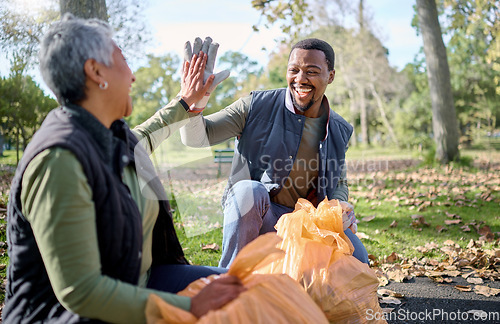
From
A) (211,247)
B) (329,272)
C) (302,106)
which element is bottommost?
(211,247)

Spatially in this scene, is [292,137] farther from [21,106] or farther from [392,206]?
[21,106]

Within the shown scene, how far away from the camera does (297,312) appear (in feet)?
4.59

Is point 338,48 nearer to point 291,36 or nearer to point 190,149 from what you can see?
point 291,36

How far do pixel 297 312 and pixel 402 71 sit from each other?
35.3 m

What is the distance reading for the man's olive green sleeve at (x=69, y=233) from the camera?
121 cm

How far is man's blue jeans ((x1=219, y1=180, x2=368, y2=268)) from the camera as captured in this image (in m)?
2.54

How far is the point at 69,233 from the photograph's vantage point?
1.21 m

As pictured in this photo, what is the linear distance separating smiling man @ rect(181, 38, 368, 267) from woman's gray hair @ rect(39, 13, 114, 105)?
1.52 meters

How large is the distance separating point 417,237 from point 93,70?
14.8ft

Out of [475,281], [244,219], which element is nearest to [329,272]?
[244,219]

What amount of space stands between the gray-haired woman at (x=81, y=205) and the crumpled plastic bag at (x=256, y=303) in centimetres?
5

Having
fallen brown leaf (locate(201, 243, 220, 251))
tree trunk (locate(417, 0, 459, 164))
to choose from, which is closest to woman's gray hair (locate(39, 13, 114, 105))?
fallen brown leaf (locate(201, 243, 220, 251))

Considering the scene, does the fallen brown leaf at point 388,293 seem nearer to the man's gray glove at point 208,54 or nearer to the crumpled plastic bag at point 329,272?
the crumpled plastic bag at point 329,272

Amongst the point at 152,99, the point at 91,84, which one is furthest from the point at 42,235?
the point at 152,99
